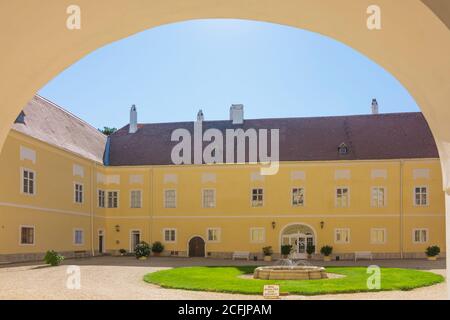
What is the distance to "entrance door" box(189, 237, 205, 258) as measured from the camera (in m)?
30.7

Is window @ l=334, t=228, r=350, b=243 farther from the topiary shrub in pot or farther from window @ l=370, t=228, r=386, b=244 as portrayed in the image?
the topiary shrub in pot

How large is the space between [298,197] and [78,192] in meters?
11.3

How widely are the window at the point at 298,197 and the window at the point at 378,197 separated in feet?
11.9

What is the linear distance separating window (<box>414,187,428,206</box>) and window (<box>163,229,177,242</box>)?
503 inches

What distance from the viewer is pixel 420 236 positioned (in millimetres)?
28875

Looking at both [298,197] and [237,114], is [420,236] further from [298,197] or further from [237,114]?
Answer: [237,114]

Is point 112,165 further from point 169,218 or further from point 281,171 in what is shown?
point 281,171

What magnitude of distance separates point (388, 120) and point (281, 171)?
690cm

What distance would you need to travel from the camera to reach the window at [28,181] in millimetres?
22763

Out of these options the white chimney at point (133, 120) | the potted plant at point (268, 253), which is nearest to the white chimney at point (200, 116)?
the white chimney at point (133, 120)

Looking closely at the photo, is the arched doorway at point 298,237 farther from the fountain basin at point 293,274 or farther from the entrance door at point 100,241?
the fountain basin at point 293,274

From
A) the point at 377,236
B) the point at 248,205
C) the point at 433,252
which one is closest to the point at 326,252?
the point at 377,236

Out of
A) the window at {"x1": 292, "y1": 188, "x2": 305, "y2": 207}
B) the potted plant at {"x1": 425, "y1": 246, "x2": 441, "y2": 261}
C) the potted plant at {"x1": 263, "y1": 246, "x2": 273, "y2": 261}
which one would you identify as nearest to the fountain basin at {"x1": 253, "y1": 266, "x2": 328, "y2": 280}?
the potted plant at {"x1": 263, "y1": 246, "x2": 273, "y2": 261}

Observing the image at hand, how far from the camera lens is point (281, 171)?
3048 cm
